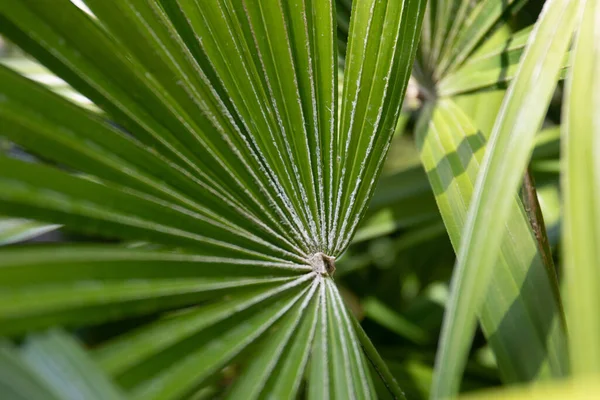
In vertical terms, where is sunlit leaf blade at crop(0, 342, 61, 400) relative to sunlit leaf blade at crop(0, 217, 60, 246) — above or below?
below

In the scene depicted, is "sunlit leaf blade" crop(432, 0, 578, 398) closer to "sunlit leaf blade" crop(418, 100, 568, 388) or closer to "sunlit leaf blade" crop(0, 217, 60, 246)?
"sunlit leaf blade" crop(418, 100, 568, 388)

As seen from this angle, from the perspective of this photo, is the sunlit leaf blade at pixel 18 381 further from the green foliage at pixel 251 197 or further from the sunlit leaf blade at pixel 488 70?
the sunlit leaf blade at pixel 488 70

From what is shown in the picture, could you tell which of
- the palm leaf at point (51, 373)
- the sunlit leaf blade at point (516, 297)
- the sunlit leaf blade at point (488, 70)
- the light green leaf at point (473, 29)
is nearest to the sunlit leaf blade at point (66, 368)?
the palm leaf at point (51, 373)

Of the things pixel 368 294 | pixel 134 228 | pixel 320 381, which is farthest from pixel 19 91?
pixel 368 294

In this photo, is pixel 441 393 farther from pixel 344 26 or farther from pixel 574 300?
pixel 344 26

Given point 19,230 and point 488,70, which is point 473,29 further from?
point 19,230

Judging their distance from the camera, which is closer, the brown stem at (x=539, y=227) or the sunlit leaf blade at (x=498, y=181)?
the sunlit leaf blade at (x=498, y=181)

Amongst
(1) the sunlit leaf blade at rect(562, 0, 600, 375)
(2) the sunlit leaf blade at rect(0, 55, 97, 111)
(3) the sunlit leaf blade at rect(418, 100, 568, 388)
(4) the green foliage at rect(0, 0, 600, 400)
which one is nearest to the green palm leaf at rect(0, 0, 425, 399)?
(4) the green foliage at rect(0, 0, 600, 400)
